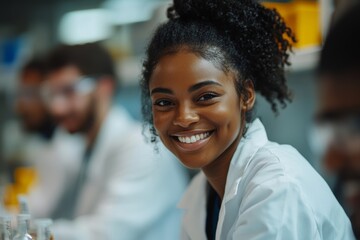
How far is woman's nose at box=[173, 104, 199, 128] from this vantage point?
1086mm

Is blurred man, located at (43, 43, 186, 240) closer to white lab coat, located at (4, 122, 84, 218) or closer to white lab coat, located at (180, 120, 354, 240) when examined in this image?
white lab coat, located at (4, 122, 84, 218)

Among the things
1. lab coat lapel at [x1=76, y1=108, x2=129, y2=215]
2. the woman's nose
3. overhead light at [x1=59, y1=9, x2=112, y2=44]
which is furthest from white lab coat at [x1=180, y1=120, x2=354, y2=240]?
overhead light at [x1=59, y1=9, x2=112, y2=44]

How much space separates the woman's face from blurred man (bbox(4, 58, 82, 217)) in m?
1.41

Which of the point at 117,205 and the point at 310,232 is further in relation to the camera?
the point at 117,205

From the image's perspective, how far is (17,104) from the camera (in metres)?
2.93

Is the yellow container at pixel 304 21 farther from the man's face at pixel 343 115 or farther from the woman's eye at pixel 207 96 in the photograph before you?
the man's face at pixel 343 115

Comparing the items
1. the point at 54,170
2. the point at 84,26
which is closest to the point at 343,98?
the point at 54,170

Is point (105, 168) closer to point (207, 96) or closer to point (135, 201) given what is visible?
point (135, 201)

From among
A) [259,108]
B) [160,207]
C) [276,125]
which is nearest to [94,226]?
[160,207]

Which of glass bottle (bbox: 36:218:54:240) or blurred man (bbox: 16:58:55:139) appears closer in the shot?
glass bottle (bbox: 36:218:54:240)

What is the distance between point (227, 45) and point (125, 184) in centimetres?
103

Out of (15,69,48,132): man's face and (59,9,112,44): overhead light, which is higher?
(59,9,112,44): overhead light

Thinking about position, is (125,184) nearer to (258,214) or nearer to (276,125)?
(276,125)

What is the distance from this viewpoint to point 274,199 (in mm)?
982
